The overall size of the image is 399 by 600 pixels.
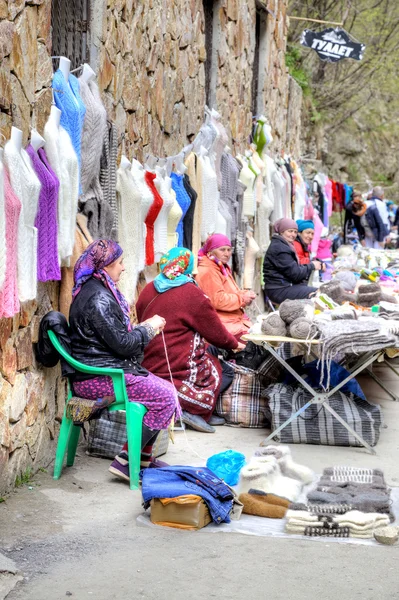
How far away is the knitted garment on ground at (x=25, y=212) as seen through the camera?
4.95 metres

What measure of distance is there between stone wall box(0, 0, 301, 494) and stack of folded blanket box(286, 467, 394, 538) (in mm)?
1624

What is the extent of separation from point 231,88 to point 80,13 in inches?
200


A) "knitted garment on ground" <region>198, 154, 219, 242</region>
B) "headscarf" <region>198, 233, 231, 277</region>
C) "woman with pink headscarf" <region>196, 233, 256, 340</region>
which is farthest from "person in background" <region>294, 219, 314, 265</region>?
"woman with pink headscarf" <region>196, 233, 256, 340</region>

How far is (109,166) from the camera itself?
6.57m

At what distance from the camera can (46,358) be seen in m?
5.61

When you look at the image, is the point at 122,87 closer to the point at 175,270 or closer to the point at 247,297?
the point at 175,270

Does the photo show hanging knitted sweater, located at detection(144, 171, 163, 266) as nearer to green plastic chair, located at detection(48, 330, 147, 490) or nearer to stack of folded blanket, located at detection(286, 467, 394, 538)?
green plastic chair, located at detection(48, 330, 147, 490)

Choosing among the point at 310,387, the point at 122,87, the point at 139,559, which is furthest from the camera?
the point at 122,87

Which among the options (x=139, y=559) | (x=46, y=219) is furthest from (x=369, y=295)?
(x=139, y=559)

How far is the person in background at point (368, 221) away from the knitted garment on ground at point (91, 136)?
13.9 m

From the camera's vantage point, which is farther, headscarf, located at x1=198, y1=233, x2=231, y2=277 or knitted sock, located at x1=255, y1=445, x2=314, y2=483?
headscarf, located at x1=198, y1=233, x2=231, y2=277

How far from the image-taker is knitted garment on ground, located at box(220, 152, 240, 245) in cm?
1054

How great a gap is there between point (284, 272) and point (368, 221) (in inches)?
400

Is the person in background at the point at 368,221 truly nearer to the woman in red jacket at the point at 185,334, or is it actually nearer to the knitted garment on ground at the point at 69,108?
the woman in red jacket at the point at 185,334
